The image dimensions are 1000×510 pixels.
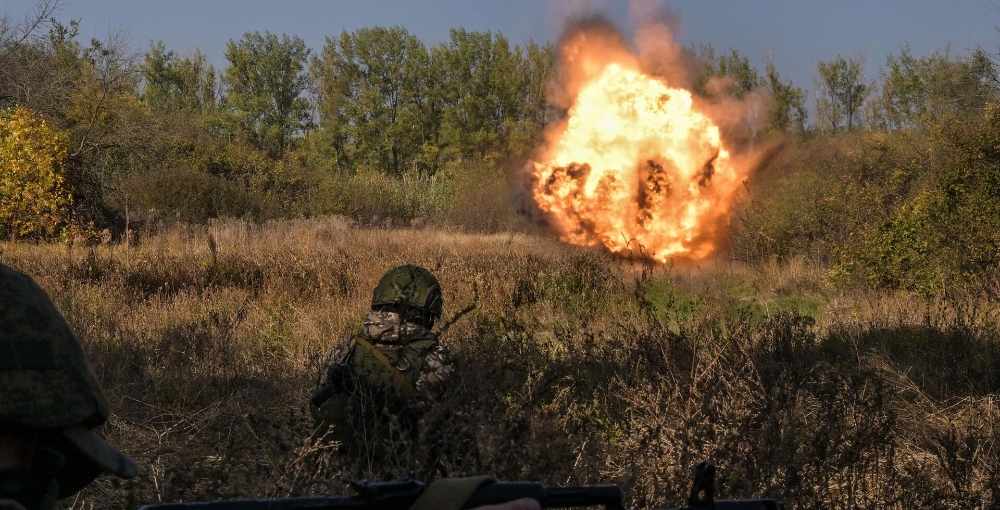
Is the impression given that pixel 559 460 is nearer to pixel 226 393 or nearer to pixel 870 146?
pixel 226 393

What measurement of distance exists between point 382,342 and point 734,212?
614 inches

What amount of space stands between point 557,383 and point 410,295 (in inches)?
84.4

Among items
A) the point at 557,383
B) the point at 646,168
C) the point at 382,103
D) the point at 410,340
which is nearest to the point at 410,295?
the point at 410,340

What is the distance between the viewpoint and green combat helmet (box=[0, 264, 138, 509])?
131 centimetres

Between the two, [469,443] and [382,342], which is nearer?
[469,443]

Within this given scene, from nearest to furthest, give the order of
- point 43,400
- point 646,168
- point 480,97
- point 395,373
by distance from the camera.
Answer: point 43,400, point 395,373, point 646,168, point 480,97

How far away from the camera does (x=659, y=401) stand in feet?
16.7

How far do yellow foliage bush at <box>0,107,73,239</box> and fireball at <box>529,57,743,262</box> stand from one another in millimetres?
11094

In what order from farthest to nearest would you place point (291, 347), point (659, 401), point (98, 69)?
1. point (98, 69)
2. point (291, 347)
3. point (659, 401)

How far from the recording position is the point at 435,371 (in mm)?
4352

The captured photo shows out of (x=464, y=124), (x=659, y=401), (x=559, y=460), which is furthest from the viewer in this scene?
(x=464, y=124)

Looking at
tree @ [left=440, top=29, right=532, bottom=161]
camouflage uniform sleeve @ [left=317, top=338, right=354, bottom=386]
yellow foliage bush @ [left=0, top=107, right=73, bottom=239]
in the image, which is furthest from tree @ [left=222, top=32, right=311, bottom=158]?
camouflage uniform sleeve @ [left=317, top=338, right=354, bottom=386]

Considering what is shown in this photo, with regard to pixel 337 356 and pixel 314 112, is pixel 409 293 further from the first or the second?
pixel 314 112

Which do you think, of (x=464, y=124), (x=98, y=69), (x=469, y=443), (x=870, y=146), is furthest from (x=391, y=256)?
(x=464, y=124)
